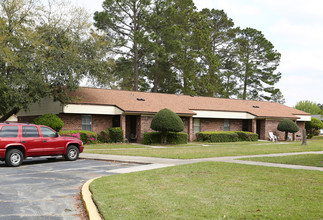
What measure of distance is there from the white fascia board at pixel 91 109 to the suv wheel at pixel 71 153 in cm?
1214

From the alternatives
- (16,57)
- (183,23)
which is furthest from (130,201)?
(183,23)

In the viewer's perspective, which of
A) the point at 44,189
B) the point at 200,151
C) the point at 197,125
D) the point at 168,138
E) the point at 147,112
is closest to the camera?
the point at 44,189

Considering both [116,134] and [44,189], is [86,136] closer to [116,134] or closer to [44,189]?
[116,134]

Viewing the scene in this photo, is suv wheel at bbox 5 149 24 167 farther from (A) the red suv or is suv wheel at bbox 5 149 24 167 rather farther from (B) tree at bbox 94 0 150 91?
(B) tree at bbox 94 0 150 91

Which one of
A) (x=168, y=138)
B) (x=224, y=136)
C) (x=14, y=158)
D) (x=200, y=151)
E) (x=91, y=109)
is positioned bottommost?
(x=200, y=151)

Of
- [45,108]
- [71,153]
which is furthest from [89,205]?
[45,108]

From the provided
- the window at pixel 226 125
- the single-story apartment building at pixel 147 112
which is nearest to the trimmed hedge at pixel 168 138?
the single-story apartment building at pixel 147 112

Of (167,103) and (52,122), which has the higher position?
(167,103)

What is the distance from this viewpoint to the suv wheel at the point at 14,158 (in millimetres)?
13797

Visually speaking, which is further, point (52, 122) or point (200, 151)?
point (52, 122)

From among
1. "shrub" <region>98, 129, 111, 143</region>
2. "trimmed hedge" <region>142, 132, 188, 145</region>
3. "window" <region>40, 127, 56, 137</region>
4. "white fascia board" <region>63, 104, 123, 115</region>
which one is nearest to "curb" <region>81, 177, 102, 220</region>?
"window" <region>40, 127, 56, 137</region>

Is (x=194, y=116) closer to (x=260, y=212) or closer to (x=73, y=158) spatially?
(x=73, y=158)

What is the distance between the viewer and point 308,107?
93.6 m

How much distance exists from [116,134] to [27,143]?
1490 centimetres
